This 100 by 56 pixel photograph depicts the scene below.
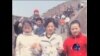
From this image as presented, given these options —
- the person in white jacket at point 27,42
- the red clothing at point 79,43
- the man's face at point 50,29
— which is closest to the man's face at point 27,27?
the person in white jacket at point 27,42

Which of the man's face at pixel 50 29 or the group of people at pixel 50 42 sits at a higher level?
the man's face at pixel 50 29

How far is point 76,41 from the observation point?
187 centimetres

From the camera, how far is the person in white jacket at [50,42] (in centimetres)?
187

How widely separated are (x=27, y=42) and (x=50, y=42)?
0.14 meters

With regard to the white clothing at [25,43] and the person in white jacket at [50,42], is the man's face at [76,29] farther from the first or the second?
the white clothing at [25,43]

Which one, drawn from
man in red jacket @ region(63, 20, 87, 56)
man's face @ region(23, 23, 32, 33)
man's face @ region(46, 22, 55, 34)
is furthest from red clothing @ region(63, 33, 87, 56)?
man's face @ region(23, 23, 32, 33)

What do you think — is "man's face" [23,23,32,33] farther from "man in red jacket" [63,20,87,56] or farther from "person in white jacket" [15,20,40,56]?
"man in red jacket" [63,20,87,56]

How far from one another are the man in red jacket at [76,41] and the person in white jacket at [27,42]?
0.62ft

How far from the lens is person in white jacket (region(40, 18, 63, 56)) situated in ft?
6.15

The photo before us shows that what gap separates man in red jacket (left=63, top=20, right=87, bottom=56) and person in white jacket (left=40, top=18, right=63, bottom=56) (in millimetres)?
49
